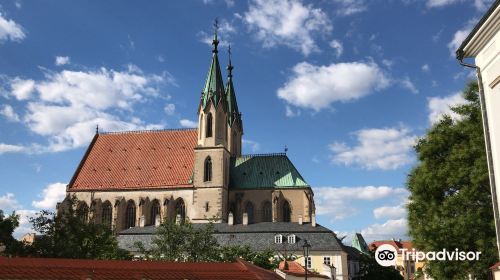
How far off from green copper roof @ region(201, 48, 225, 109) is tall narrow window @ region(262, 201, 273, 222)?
15195 millimetres

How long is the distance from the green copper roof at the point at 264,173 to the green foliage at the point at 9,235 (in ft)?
117

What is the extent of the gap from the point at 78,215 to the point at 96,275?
22941 mm

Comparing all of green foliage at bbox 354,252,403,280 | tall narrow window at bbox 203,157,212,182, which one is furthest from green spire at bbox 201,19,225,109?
green foliage at bbox 354,252,403,280

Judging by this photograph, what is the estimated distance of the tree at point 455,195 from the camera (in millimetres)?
23688

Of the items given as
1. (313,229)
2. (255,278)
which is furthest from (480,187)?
(313,229)

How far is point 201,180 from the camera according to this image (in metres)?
69.3

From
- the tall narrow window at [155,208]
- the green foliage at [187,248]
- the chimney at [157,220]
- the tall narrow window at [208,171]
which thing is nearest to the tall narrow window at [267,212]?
the tall narrow window at [208,171]

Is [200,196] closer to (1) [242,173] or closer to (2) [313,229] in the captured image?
(1) [242,173]

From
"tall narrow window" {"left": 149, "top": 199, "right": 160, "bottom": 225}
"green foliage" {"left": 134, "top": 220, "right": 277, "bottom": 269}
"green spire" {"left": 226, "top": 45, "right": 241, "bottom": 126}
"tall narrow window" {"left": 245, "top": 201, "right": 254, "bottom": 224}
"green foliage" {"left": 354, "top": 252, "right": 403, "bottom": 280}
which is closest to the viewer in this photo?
"green foliage" {"left": 134, "top": 220, "right": 277, "bottom": 269}

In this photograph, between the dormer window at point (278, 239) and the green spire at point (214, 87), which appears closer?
the dormer window at point (278, 239)

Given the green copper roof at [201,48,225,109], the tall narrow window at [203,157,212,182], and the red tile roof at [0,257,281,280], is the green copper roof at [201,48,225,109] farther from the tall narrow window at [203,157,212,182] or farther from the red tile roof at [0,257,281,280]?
the red tile roof at [0,257,281,280]

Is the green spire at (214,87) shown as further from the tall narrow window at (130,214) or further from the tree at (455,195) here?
the tree at (455,195)

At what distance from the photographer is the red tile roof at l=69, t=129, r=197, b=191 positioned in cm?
7319

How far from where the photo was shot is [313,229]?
197 feet
